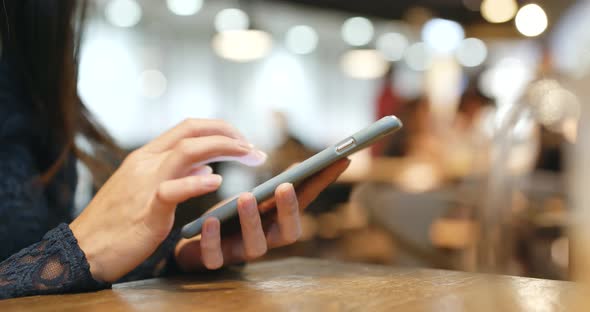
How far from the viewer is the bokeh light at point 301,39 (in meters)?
8.04

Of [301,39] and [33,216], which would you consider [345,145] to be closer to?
[33,216]

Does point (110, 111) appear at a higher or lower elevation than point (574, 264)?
higher

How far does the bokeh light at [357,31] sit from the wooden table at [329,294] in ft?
24.7

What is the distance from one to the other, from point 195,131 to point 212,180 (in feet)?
0.35

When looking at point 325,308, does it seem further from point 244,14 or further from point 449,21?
point 449,21

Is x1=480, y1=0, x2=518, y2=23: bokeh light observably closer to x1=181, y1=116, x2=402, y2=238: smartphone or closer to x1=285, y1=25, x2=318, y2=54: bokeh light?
x1=181, y1=116, x2=402, y2=238: smartphone

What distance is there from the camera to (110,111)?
6.63 metres

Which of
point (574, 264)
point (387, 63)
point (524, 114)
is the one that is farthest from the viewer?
point (387, 63)

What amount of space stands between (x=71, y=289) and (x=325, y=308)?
0.25 m

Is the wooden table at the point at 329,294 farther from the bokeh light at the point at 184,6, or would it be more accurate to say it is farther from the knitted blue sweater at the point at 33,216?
the bokeh light at the point at 184,6

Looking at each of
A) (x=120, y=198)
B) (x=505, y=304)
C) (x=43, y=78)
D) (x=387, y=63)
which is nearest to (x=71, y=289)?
(x=120, y=198)

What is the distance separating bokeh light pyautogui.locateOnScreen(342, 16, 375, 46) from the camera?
8.01 meters

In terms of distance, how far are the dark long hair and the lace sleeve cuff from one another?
34 cm

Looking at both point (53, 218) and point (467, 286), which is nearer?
point (467, 286)
